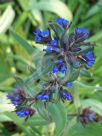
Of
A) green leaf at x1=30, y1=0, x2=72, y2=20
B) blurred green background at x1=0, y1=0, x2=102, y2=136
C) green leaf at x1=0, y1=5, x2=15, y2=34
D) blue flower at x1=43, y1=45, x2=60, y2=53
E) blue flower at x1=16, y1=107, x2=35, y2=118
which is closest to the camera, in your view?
blue flower at x1=43, y1=45, x2=60, y2=53

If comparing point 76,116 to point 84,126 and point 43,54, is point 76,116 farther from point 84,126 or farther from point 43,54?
point 43,54

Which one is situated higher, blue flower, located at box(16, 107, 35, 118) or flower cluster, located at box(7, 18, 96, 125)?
flower cluster, located at box(7, 18, 96, 125)

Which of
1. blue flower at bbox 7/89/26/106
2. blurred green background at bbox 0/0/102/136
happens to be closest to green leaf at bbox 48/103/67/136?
blurred green background at bbox 0/0/102/136

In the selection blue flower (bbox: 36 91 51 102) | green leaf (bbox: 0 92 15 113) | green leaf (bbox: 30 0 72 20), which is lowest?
green leaf (bbox: 0 92 15 113)

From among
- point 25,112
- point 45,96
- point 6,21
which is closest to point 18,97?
point 25,112

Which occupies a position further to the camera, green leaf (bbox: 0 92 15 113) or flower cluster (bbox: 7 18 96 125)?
green leaf (bbox: 0 92 15 113)

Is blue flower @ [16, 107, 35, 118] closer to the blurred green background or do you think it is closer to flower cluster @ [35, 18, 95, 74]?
the blurred green background

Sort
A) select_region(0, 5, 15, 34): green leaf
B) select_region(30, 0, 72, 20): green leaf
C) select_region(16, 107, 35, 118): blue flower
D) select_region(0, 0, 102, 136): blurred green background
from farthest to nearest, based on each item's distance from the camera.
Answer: select_region(30, 0, 72, 20): green leaf
select_region(0, 5, 15, 34): green leaf
select_region(0, 0, 102, 136): blurred green background
select_region(16, 107, 35, 118): blue flower

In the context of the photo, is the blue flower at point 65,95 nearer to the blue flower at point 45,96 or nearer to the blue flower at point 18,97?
the blue flower at point 45,96
